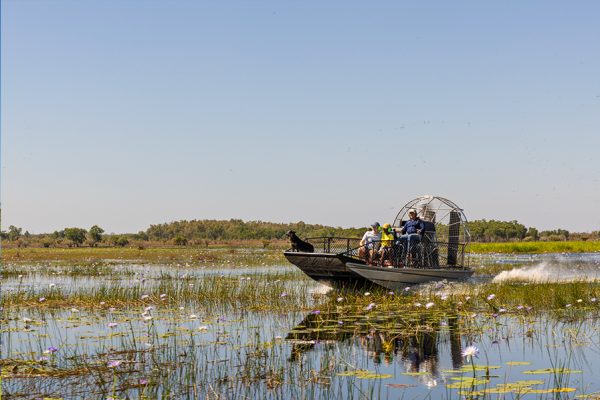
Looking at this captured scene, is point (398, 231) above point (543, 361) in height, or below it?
above

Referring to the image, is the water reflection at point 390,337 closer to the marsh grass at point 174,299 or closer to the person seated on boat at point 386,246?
the marsh grass at point 174,299

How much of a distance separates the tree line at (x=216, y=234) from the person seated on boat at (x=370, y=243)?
54124mm

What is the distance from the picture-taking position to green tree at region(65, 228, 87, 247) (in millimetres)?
78144


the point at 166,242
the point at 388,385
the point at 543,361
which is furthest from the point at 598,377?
the point at 166,242

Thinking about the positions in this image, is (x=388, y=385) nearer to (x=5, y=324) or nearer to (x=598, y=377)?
(x=598, y=377)

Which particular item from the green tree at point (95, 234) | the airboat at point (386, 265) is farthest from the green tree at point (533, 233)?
the airboat at point (386, 265)

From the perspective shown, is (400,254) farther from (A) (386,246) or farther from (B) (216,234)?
(B) (216,234)

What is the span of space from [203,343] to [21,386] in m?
3.49

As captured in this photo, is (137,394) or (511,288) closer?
(137,394)

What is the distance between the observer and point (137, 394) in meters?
7.93

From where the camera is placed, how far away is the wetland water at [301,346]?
8.20 meters

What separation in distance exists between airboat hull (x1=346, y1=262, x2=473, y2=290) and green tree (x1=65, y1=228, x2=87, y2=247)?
205 ft

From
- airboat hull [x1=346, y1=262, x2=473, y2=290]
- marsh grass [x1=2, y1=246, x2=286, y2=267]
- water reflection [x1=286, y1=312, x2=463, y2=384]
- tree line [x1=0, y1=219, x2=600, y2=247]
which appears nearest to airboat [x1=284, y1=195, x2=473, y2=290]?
airboat hull [x1=346, y1=262, x2=473, y2=290]

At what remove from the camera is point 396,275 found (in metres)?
19.4
